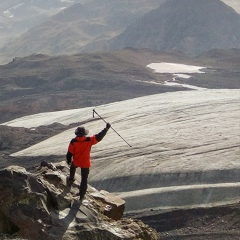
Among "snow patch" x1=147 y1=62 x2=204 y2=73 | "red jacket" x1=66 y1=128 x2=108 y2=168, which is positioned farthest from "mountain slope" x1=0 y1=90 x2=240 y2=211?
"snow patch" x1=147 y1=62 x2=204 y2=73

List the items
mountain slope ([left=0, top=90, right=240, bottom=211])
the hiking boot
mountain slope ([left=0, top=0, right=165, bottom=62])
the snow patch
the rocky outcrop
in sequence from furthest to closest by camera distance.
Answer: mountain slope ([left=0, top=0, right=165, bottom=62]), the snow patch, mountain slope ([left=0, top=90, right=240, bottom=211]), the hiking boot, the rocky outcrop

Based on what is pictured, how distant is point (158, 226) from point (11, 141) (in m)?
21.3

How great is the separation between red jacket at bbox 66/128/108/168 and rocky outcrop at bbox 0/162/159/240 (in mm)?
744

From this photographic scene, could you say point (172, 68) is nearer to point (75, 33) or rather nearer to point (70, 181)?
point (70, 181)

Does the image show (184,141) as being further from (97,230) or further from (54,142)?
(97,230)

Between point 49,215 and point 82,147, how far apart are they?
1571 mm

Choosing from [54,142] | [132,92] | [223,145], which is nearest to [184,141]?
[223,145]

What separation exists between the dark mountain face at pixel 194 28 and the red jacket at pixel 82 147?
12045 centimetres

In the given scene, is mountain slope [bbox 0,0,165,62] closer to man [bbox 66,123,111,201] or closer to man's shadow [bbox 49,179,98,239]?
man [bbox 66,123,111,201]

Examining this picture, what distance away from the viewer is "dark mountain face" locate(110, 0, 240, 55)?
130500mm

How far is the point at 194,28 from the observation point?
13188 cm

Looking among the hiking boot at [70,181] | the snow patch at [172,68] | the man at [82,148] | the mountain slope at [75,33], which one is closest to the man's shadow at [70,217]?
the man at [82,148]

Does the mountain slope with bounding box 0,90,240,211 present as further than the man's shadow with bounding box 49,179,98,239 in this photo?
Yes

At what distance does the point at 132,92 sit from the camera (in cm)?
7581
